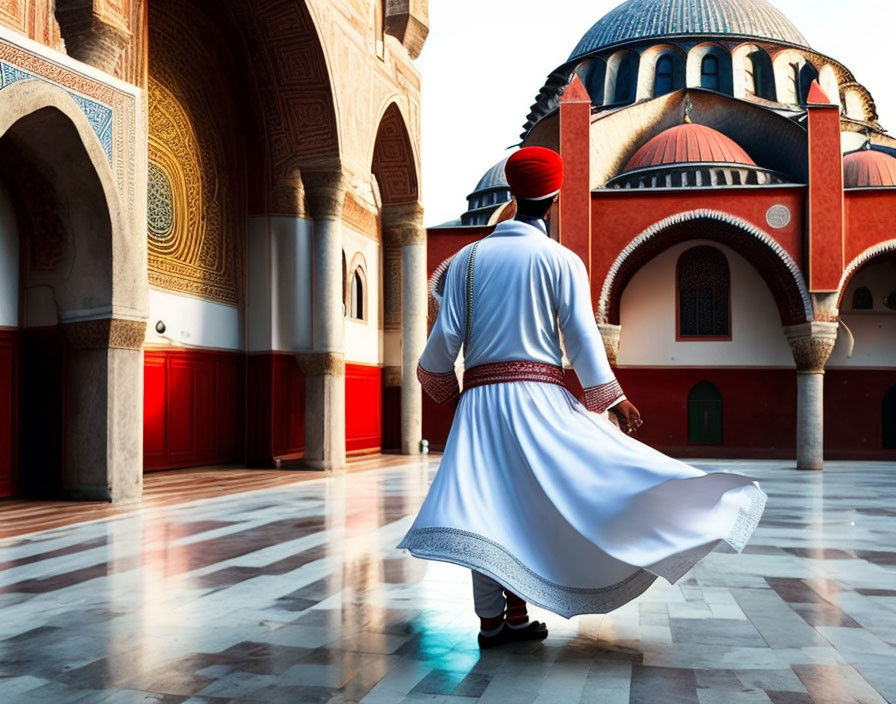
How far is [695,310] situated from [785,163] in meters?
6.16

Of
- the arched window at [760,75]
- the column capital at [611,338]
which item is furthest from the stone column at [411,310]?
the arched window at [760,75]

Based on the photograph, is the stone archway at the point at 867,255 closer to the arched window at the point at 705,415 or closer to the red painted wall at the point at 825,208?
the red painted wall at the point at 825,208

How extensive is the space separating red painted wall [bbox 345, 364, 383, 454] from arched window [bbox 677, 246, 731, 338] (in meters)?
6.61

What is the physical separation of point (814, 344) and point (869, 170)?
821cm

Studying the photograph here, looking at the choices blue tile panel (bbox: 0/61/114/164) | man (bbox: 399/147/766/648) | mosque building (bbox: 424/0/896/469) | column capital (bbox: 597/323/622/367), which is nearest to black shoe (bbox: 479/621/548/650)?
Result: man (bbox: 399/147/766/648)

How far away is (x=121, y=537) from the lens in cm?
589

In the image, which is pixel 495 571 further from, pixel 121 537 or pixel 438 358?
pixel 121 537

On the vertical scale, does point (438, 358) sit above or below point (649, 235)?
below

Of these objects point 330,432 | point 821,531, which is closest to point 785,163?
point 330,432

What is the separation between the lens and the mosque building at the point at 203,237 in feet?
25.3

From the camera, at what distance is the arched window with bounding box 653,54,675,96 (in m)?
27.5

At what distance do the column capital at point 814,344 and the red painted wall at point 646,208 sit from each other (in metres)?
1.94

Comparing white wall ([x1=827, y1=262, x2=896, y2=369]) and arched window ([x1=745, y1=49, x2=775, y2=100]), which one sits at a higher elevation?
arched window ([x1=745, y1=49, x2=775, y2=100])

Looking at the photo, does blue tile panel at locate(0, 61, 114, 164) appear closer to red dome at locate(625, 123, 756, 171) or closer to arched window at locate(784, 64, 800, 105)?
red dome at locate(625, 123, 756, 171)
